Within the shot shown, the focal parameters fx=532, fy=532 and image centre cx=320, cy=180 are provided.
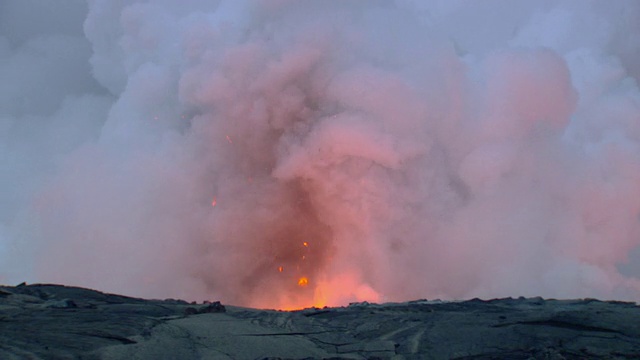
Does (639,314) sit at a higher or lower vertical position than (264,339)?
higher

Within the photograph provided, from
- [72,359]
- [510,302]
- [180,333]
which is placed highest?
[510,302]

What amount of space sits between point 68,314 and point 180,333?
8.05 ft

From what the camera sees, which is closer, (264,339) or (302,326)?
(264,339)

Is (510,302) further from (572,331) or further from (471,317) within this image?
(572,331)

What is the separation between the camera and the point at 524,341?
8.98 m

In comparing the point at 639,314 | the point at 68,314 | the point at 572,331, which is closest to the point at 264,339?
the point at 68,314

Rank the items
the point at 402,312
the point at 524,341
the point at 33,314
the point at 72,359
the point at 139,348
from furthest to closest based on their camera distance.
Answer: the point at 402,312 < the point at 33,314 < the point at 524,341 < the point at 139,348 < the point at 72,359

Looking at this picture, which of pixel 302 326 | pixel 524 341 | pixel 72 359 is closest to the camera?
pixel 72 359

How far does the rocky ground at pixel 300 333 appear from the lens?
321 inches

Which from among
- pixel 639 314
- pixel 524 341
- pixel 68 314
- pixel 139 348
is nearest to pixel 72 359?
pixel 139 348

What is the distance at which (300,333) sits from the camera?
10.0 meters

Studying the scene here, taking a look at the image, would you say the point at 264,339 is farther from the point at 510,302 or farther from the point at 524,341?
the point at 510,302

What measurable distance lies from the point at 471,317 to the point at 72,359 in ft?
24.9

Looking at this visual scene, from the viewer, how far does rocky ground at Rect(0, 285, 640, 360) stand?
321 inches
